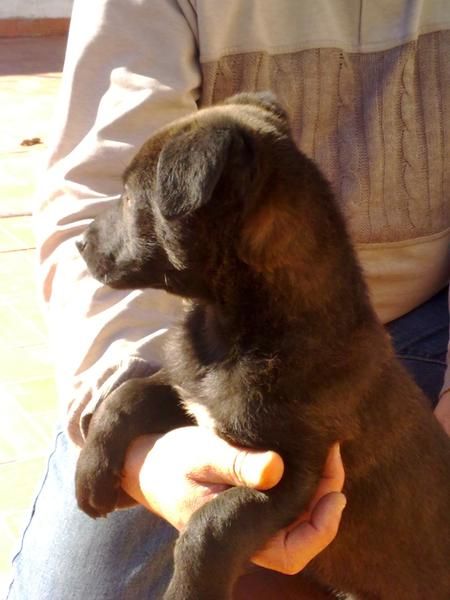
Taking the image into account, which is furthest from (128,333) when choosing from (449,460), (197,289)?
(449,460)

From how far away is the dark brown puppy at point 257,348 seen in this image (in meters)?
1.92

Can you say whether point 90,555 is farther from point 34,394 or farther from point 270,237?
point 34,394

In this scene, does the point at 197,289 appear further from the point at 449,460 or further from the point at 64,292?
the point at 449,460

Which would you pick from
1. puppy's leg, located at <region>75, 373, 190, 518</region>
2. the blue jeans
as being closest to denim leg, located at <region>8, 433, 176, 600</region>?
the blue jeans

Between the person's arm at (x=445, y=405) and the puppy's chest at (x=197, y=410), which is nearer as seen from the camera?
the puppy's chest at (x=197, y=410)

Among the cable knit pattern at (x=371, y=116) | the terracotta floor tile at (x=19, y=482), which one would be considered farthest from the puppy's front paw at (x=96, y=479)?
the terracotta floor tile at (x=19, y=482)

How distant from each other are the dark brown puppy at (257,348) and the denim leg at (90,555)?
0.20m

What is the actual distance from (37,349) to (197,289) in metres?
2.40

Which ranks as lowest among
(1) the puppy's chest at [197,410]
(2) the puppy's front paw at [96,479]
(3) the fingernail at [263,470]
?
(2) the puppy's front paw at [96,479]

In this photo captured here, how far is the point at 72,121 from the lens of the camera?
101 inches

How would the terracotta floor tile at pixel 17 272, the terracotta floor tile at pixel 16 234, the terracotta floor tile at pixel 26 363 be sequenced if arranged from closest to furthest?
the terracotta floor tile at pixel 26 363
the terracotta floor tile at pixel 17 272
the terracotta floor tile at pixel 16 234

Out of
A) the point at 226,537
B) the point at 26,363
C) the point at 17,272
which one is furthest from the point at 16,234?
the point at 226,537

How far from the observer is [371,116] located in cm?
259

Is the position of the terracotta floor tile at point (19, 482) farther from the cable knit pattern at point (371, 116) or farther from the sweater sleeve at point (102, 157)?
the cable knit pattern at point (371, 116)
